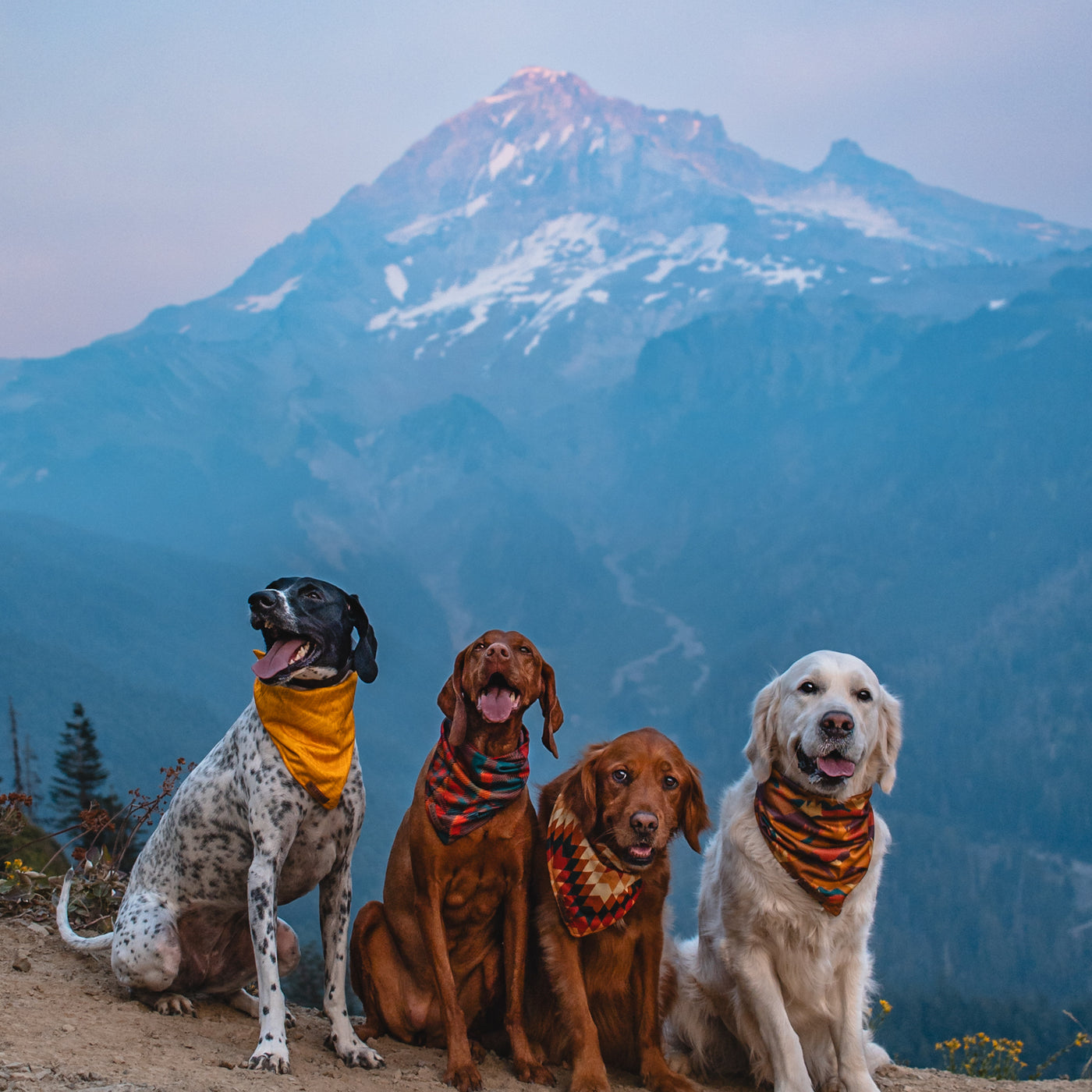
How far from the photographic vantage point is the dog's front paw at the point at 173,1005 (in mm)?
4676

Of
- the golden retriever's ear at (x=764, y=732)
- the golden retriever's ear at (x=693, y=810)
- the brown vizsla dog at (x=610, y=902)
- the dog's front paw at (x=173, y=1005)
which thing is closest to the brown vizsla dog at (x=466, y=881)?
the brown vizsla dog at (x=610, y=902)

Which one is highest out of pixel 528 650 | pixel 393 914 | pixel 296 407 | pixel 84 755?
pixel 296 407

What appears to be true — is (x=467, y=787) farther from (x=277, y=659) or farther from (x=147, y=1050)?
(x=147, y=1050)

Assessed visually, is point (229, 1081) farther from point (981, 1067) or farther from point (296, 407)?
point (296, 407)

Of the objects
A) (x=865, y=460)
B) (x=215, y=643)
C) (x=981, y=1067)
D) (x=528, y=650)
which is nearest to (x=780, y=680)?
(x=528, y=650)

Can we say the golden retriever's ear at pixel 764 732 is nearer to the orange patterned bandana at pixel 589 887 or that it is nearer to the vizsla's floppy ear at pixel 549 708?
the orange patterned bandana at pixel 589 887

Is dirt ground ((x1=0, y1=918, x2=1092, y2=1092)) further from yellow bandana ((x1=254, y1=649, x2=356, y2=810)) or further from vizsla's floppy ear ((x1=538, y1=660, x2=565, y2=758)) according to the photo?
vizsla's floppy ear ((x1=538, y1=660, x2=565, y2=758))

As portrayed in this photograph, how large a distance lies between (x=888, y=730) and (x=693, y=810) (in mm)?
985

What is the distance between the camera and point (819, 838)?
14.3 ft

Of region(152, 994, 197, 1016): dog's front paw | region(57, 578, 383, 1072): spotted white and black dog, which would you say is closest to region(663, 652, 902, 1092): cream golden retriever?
region(57, 578, 383, 1072): spotted white and black dog

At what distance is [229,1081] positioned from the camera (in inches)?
146

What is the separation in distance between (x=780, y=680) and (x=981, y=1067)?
3.53 metres

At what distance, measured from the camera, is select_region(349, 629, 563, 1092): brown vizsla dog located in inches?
175

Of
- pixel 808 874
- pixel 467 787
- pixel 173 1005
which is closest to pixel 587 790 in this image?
pixel 467 787
